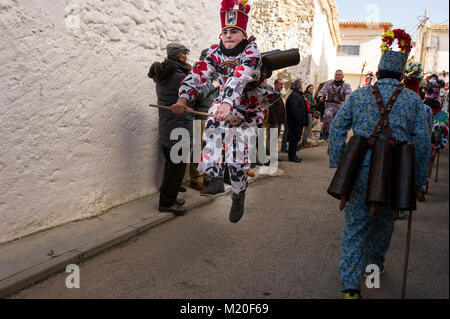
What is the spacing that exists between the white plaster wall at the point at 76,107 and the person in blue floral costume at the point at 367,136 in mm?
2869

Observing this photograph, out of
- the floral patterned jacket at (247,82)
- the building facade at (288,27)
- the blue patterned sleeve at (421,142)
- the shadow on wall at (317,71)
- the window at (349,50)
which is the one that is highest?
the window at (349,50)

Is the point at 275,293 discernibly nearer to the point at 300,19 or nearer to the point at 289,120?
the point at 289,120

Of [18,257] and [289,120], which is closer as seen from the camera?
[18,257]

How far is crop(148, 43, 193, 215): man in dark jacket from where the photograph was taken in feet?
16.1

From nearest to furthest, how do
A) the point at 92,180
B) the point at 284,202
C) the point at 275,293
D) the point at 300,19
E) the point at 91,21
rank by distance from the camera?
the point at 275,293 < the point at 91,21 < the point at 92,180 < the point at 284,202 < the point at 300,19

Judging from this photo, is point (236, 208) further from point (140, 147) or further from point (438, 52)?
point (438, 52)

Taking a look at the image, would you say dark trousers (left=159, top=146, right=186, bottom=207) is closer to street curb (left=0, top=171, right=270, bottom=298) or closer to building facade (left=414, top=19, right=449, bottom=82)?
street curb (left=0, top=171, right=270, bottom=298)

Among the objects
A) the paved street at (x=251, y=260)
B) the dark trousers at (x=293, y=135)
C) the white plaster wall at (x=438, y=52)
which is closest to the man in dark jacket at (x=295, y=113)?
the dark trousers at (x=293, y=135)

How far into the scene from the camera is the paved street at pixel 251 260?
3.17 m

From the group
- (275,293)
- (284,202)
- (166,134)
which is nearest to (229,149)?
(275,293)

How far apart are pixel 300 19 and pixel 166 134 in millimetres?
10218

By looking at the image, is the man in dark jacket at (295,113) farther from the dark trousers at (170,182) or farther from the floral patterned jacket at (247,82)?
the floral patterned jacket at (247,82)

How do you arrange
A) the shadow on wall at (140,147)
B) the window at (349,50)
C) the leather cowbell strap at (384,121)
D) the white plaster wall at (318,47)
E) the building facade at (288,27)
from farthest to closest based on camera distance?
the window at (349,50), the white plaster wall at (318,47), the building facade at (288,27), the shadow on wall at (140,147), the leather cowbell strap at (384,121)

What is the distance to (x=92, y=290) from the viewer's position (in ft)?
10.3
